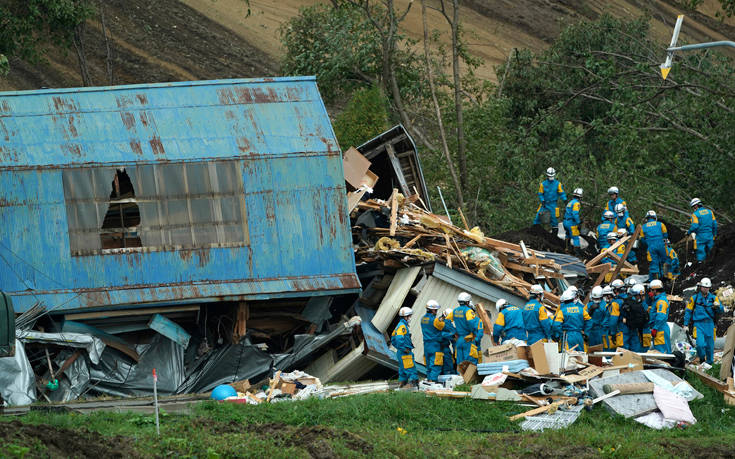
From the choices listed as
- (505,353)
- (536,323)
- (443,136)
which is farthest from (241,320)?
(443,136)

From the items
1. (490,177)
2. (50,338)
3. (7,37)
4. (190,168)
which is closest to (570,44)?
(490,177)

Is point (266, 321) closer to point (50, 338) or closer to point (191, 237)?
point (191, 237)

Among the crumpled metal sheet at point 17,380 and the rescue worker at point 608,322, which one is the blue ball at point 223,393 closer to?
the crumpled metal sheet at point 17,380

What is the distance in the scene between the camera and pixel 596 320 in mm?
19828

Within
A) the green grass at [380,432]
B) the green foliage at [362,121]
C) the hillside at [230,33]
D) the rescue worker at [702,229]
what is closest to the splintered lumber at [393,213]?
the green grass at [380,432]

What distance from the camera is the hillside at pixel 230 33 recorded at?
50.6 metres

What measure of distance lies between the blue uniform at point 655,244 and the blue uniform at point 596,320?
5.69m

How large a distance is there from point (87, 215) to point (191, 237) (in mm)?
2037

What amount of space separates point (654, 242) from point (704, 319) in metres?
6.13

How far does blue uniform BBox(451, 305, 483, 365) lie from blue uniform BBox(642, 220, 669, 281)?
25.5ft

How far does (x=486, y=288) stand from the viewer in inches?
862

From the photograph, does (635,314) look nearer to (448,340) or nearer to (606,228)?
(448,340)

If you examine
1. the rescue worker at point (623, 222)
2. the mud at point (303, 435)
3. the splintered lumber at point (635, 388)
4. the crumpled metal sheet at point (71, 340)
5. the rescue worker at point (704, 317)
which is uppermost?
the rescue worker at point (623, 222)

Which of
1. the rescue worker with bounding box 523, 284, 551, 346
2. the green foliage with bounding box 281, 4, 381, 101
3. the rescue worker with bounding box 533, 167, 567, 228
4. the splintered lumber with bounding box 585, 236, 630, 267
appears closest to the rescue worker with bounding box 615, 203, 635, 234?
the splintered lumber with bounding box 585, 236, 630, 267
